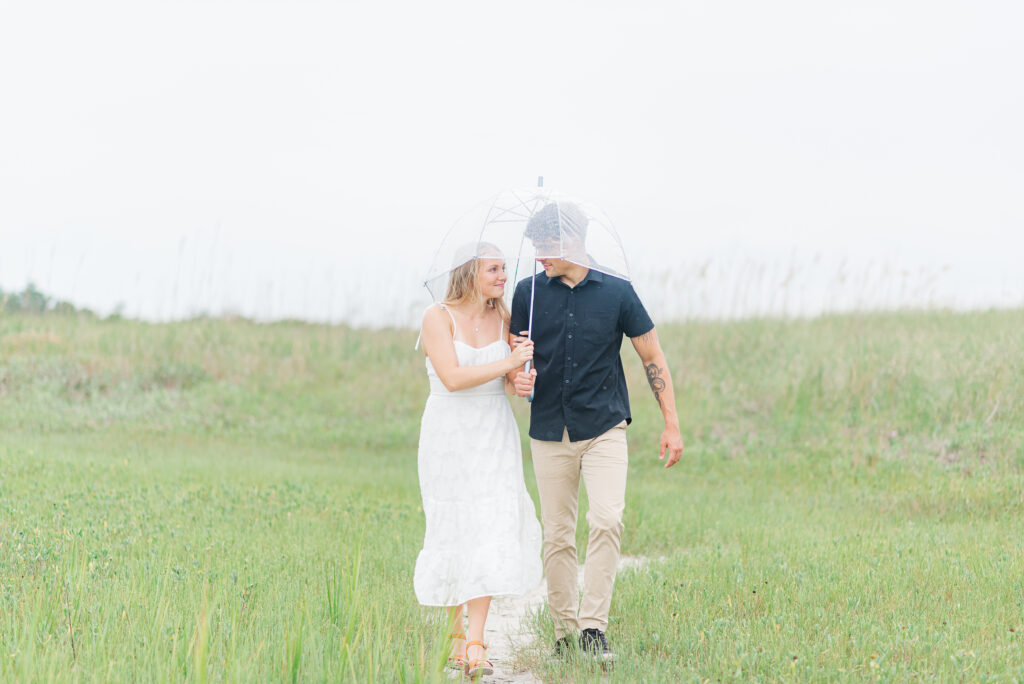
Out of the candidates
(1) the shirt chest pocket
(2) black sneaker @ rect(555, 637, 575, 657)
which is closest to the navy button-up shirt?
(1) the shirt chest pocket

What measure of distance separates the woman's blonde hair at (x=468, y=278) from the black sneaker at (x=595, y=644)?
2144 mm

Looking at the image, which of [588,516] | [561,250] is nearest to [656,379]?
[588,516]

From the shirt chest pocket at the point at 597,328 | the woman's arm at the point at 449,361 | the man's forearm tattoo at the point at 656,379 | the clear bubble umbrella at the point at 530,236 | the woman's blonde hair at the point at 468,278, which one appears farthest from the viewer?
the man's forearm tattoo at the point at 656,379

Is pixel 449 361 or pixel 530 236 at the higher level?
pixel 530 236

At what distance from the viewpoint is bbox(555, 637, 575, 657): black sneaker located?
552cm

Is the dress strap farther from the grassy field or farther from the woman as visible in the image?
the grassy field

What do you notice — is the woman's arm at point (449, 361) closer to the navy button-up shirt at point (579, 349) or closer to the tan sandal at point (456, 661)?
the navy button-up shirt at point (579, 349)

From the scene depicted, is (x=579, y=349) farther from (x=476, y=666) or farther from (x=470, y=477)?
(x=476, y=666)

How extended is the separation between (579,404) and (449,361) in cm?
89

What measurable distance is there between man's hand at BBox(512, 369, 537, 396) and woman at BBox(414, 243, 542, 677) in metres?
0.06

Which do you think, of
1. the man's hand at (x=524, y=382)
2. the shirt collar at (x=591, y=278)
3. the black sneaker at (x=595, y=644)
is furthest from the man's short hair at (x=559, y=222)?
the black sneaker at (x=595, y=644)

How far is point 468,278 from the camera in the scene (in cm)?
526

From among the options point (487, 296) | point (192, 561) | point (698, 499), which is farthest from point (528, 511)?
point (698, 499)

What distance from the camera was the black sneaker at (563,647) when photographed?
5.52 metres
